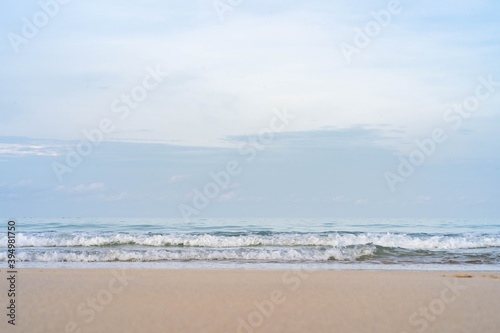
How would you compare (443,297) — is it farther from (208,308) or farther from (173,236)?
(173,236)

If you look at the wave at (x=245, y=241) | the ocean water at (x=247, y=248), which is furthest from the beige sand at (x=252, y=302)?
the wave at (x=245, y=241)

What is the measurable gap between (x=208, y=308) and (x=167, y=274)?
13.4 ft

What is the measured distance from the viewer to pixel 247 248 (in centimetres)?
1917

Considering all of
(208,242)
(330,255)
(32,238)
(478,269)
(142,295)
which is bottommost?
(142,295)

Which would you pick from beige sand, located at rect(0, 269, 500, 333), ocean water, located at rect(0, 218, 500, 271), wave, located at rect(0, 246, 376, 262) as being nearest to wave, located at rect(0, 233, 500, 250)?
ocean water, located at rect(0, 218, 500, 271)

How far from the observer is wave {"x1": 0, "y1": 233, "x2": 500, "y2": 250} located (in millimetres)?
21000

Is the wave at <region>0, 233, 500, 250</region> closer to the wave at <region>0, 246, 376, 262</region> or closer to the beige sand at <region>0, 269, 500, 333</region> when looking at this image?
the wave at <region>0, 246, 376, 262</region>

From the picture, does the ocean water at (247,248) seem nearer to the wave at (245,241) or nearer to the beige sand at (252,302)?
the wave at (245,241)

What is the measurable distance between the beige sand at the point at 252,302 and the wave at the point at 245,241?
9403 millimetres

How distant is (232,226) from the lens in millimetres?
28641

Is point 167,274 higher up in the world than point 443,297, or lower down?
higher up

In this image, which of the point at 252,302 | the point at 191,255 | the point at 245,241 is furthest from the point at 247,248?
the point at 252,302

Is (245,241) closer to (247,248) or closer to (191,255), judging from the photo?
(247,248)

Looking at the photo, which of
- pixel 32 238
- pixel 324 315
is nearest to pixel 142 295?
pixel 324 315
